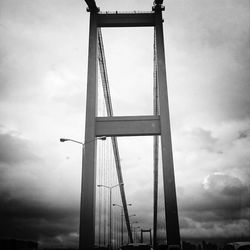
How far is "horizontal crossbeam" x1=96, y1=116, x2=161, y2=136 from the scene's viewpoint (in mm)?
19594

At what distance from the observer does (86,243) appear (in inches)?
645

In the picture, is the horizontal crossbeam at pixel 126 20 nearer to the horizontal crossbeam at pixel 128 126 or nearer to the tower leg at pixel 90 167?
the tower leg at pixel 90 167

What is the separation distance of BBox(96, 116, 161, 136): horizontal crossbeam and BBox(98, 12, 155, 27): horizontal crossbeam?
779cm

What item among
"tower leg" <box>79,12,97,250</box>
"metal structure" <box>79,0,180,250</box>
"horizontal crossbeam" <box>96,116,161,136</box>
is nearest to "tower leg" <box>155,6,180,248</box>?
"metal structure" <box>79,0,180,250</box>

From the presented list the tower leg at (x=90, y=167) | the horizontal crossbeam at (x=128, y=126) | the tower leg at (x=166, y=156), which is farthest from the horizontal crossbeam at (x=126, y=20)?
the horizontal crossbeam at (x=128, y=126)

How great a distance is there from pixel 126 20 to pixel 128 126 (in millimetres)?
8530

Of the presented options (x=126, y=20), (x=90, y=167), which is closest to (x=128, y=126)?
(x=90, y=167)

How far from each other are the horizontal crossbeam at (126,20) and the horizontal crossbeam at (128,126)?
7.79 m

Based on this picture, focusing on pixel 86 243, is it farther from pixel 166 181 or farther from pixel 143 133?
pixel 143 133

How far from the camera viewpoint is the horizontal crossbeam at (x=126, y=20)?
2302 centimetres

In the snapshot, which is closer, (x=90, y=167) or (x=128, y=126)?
(x=90, y=167)

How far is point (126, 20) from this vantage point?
22938 mm

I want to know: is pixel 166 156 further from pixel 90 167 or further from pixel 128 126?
pixel 90 167

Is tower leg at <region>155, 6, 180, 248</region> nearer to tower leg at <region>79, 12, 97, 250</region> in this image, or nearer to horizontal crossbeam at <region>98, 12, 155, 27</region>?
horizontal crossbeam at <region>98, 12, 155, 27</region>
